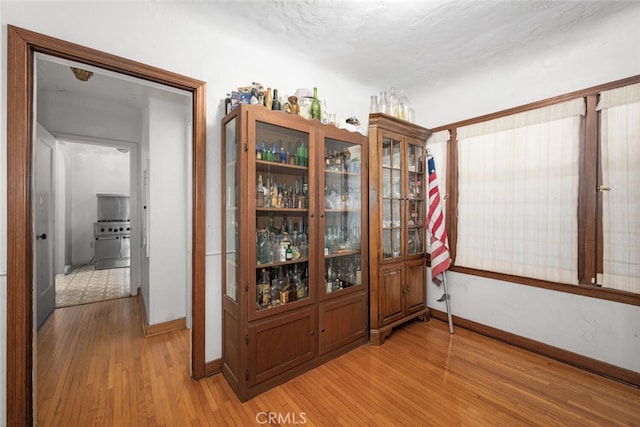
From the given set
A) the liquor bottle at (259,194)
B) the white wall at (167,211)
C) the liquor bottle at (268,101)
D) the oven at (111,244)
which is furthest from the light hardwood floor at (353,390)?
the oven at (111,244)

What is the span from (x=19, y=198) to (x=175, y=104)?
6.53 feet

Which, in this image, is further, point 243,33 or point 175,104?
point 175,104

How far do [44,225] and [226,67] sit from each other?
3.07 m

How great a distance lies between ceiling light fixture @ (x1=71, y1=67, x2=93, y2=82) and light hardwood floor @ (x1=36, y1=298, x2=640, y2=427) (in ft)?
8.71

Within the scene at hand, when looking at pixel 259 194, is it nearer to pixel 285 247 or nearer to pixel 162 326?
pixel 285 247

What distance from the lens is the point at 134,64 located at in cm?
174

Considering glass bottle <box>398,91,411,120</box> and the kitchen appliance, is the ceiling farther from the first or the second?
the kitchen appliance

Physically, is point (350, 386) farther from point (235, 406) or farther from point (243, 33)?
point (243, 33)

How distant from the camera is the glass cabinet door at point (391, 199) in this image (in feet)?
9.01

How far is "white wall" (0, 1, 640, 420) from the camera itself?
1.55 metres

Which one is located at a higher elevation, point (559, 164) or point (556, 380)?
point (559, 164)

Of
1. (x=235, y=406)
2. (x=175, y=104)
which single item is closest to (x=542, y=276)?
(x=235, y=406)

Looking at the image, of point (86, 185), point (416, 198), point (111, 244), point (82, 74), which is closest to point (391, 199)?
point (416, 198)

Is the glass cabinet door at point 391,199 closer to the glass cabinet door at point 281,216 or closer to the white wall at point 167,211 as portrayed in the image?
the glass cabinet door at point 281,216
